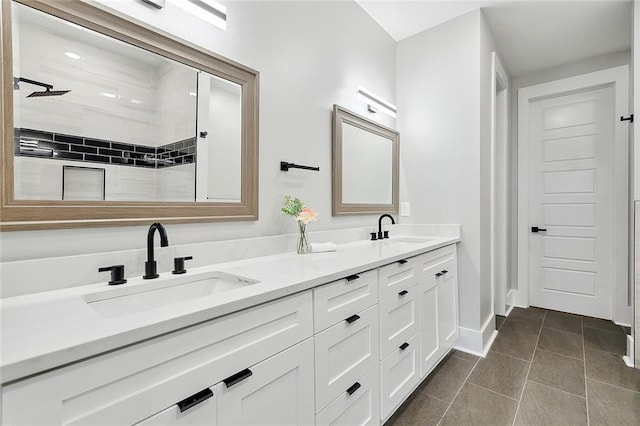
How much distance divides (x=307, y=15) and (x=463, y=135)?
1.47 m

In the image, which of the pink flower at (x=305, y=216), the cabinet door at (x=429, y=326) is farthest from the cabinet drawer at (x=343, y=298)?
the cabinet door at (x=429, y=326)

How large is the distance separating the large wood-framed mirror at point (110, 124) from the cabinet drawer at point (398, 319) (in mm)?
842

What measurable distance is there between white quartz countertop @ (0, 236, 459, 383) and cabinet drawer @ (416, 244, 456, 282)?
28.5 inches

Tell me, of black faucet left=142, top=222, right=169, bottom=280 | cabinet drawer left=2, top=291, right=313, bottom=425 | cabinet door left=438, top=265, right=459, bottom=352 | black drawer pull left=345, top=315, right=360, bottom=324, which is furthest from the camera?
cabinet door left=438, top=265, right=459, bottom=352

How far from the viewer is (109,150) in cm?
108

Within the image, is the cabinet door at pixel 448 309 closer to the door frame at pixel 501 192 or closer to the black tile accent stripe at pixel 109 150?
the door frame at pixel 501 192

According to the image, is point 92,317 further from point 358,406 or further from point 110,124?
point 358,406

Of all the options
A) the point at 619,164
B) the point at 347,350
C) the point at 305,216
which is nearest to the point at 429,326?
the point at 347,350

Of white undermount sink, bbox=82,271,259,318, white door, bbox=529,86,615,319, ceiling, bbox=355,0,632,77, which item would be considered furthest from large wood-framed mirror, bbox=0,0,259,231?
white door, bbox=529,86,615,319

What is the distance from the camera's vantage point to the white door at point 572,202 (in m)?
2.98

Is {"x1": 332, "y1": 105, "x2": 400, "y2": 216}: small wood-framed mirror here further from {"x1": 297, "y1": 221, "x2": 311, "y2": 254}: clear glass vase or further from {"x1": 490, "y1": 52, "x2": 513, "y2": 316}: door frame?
{"x1": 490, "y1": 52, "x2": 513, "y2": 316}: door frame

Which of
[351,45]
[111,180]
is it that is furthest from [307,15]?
[111,180]

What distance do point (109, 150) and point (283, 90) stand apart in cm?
97

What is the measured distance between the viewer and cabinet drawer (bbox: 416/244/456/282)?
1.80 metres
